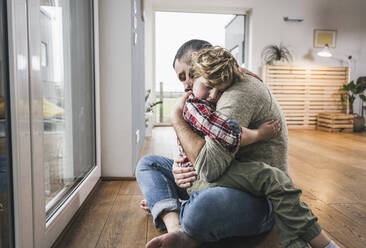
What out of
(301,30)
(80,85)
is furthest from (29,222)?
(301,30)

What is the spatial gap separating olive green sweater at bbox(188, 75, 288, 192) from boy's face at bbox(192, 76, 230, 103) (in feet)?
0.16

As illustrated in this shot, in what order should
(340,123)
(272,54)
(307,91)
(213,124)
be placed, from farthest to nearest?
(307,91) < (272,54) < (340,123) < (213,124)

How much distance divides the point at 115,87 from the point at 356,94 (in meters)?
5.16

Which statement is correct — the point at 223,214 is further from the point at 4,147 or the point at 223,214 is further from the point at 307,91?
the point at 307,91

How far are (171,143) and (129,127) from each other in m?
1.72

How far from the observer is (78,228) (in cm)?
127

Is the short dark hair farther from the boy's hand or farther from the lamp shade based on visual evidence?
the lamp shade

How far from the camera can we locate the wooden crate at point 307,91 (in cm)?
556

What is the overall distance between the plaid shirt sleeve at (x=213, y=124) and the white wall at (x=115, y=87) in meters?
1.05

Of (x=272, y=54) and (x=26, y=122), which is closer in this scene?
Result: (x=26, y=122)

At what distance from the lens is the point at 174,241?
1.03m

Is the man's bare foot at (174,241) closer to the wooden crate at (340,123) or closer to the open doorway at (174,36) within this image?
the open doorway at (174,36)

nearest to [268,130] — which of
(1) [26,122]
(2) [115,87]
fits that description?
(1) [26,122]

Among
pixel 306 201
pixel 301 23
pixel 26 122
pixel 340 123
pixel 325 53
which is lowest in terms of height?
pixel 306 201
